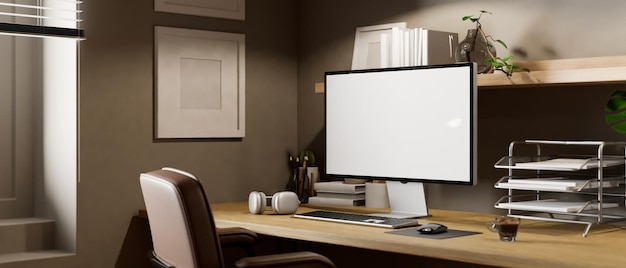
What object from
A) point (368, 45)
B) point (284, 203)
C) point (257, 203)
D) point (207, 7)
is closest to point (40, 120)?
point (207, 7)

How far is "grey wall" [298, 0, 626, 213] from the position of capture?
3.14 meters

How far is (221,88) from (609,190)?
5.84 ft

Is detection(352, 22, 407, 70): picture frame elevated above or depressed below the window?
above

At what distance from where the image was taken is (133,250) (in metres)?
3.69

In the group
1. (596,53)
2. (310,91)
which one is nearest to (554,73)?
(596,53)

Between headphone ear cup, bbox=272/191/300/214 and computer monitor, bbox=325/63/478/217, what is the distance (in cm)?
26

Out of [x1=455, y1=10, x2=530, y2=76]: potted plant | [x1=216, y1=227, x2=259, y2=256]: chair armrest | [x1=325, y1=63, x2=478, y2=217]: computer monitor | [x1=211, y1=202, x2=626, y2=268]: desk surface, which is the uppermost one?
[x1=455, y1=10, x2=530, y2=76]: potted plant

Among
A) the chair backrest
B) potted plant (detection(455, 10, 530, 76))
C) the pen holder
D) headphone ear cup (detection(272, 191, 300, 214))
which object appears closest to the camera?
the chair backrest

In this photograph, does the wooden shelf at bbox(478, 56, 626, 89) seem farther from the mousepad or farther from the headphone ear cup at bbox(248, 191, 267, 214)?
the headphone ear cup at bbox(248, 191, 267, 214)

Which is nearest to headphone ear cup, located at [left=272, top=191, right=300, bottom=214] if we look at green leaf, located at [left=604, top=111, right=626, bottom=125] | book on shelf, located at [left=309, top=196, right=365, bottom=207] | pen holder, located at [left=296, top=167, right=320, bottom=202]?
book on shelf, located at [left=309, top=196, right=365, bottom=207]

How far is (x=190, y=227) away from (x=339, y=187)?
1.35m

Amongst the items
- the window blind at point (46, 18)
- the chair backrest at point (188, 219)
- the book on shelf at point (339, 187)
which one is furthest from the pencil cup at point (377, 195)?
the window blind at point (46, 18)

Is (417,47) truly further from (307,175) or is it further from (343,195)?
(307,175)

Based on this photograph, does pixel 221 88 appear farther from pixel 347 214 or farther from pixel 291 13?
pixel 347 214
